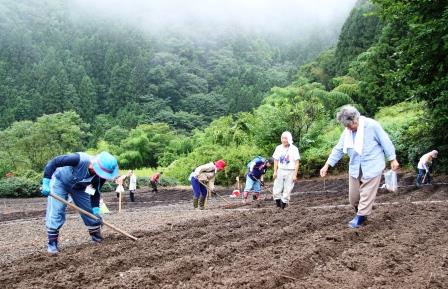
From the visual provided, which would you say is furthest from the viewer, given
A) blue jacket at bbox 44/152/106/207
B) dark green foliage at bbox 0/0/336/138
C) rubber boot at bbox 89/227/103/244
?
dark green foliage at bbox 0/0/336/138

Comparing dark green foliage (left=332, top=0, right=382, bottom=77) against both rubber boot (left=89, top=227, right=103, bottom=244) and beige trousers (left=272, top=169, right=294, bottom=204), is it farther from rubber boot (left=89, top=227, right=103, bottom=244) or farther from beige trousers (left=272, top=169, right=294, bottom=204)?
rubber boot (left=89, top=227, right=103, bottom=244)

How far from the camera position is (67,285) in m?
4.70

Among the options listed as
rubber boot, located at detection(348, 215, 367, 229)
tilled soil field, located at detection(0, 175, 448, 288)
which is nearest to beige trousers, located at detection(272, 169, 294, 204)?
tilled soil field, located at detection(0, 175, 448, 288)

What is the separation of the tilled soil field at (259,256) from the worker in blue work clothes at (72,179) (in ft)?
1.54

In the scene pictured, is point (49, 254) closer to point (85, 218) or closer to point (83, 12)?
point (85, 218)

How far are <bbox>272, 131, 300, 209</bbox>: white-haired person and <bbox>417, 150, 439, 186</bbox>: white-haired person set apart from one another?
7745 mm

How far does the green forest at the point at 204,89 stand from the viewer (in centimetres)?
1669

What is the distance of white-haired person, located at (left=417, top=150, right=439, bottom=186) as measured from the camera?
51.5 feet

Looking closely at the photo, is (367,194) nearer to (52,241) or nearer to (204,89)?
(52,241)

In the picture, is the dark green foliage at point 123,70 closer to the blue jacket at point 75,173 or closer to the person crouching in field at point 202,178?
the person crouching in field at point 202,178

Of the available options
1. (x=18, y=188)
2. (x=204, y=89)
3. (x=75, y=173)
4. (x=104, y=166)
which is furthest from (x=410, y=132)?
(x=204, y=89)

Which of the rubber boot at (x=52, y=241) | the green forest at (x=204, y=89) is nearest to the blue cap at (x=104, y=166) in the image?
the rubber boot at (x=52, y=241)

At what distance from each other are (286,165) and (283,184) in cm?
47

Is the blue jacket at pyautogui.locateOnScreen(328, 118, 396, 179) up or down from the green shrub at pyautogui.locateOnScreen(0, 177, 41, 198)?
up
